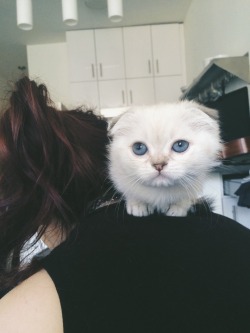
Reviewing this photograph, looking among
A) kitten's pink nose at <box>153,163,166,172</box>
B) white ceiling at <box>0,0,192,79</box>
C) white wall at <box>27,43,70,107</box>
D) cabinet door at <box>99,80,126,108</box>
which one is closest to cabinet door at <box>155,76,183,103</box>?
cabinet door at <box>99,80,126,108</box>

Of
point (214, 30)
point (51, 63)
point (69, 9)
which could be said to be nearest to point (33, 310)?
point (69, 9)

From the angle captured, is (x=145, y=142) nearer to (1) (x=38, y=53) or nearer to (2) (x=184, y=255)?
(2) (x=184, y=255)

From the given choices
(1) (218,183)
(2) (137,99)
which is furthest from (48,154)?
(2) (137,99)

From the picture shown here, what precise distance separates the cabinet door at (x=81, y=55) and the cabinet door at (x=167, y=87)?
706mm

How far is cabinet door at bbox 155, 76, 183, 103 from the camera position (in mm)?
3504

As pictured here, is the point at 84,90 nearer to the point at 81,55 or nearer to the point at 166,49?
the point at 81,55

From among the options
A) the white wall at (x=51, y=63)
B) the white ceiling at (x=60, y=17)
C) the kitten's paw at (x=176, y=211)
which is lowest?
the kitten's paw at (x=176, y=211)

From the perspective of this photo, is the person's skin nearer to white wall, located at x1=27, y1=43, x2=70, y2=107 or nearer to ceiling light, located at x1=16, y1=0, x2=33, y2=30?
ceiling light, located at x1=16, y1=0, x2=33, y2=30

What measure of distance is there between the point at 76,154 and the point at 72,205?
113 mm

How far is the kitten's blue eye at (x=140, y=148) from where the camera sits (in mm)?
660

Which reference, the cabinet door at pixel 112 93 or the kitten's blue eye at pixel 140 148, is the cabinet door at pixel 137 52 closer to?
the cabinet door at pixel 112 93

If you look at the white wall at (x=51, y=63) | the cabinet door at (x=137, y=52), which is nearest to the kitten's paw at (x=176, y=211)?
the cabinet door at (x=137, y=52)

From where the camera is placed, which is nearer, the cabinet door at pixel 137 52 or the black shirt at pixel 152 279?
the black shirt at pixel 152 279

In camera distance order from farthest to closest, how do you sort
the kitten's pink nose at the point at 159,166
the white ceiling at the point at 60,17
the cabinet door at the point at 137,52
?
1. the cabinet door at the point at 137,52
2. the white ceiling at the point at 60,17
3. the kitten's pink nose at the point at 159,166
